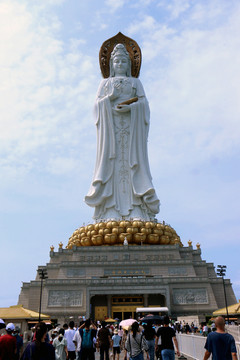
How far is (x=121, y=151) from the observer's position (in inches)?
1033

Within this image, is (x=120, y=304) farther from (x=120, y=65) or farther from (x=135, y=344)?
(x=120, y=65)


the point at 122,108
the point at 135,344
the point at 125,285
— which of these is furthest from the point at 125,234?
the point at 135,344

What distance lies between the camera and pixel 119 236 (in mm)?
22500

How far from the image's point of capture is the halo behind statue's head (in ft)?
94.3

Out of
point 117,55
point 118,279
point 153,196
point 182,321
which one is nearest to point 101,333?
point 182,321

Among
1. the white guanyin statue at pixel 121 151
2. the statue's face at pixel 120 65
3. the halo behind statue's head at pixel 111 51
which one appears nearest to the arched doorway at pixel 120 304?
the white guanyin statue at pixel 121 151

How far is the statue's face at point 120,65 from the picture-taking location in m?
27.6

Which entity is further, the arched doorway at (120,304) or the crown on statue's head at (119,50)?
the crown on statue's head at (119,50)

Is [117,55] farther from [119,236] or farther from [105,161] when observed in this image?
[119,236]

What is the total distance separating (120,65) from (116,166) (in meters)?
7.25

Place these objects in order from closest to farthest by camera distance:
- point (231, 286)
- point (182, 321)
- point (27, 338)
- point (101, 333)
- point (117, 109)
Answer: point (101, 333), point (27, 338), point (182, 321), point (231, 286), point (117, 109)

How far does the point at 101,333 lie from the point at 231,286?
15218mm

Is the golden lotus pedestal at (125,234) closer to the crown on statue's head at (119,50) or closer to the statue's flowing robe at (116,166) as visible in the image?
the statue's flowing robe at (116,166)

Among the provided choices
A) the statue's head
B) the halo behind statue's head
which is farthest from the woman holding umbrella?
the halo behind statue's head
